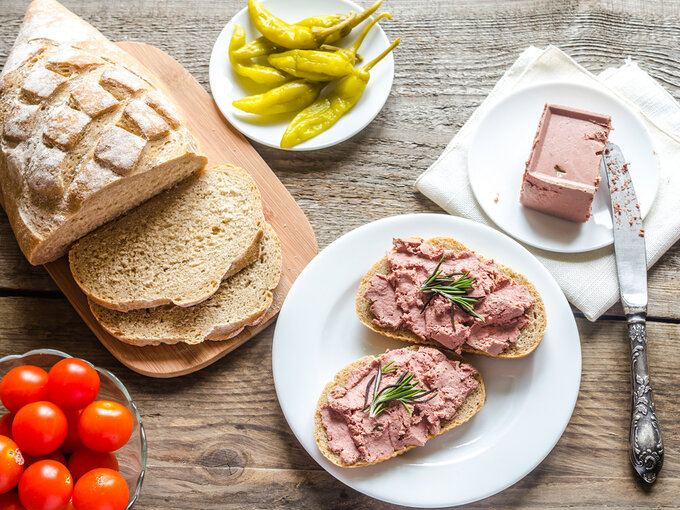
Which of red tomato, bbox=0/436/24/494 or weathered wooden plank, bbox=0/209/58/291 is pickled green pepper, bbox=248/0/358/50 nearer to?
weathered wooden plank, bbox=0/209/58/291

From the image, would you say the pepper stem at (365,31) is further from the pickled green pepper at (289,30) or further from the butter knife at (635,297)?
the butter knife at (635,297)

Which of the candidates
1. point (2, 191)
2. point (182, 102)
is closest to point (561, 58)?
point (182, 102)

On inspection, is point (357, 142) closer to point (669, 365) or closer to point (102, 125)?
point (102, 125)

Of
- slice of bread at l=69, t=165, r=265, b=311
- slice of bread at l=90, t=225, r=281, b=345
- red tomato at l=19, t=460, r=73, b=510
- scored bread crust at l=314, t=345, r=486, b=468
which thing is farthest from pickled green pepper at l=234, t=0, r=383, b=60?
red tomato at l=19, t=460, r=73, b=510

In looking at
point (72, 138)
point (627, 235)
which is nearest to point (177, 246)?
point (72, 138)

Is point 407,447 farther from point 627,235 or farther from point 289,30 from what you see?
point 289,30

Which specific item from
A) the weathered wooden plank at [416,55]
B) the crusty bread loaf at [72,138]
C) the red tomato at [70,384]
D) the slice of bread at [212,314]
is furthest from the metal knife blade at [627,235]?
the red tomato at [70,384]
